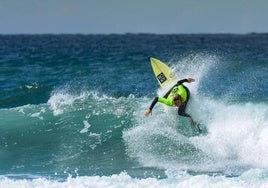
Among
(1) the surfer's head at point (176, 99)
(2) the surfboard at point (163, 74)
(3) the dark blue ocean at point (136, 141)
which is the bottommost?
(3) the dark blue ocean at point (136, 141)

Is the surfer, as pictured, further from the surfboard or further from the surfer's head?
the surfboard

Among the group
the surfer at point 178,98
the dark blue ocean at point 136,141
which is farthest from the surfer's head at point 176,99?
the dark blue ocean at point 136,141

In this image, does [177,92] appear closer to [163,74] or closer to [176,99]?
[176,99]

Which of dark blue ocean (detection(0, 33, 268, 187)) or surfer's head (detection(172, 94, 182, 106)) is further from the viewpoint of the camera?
surfer's head (detection(172, 94, 182, 106))

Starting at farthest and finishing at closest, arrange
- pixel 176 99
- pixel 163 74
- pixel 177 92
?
pixel 163 74, pixel 177 92, pixel 176 99

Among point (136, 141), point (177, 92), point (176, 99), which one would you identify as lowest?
point (136, 141)

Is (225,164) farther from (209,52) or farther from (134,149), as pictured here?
(209,52)

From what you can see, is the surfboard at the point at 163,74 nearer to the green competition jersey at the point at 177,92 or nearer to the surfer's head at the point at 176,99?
the green competition jersey at the point at 177,92

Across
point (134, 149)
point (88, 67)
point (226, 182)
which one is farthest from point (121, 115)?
point (88, 67)

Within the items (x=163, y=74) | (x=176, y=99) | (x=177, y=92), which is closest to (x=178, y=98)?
(x=176, y=99)

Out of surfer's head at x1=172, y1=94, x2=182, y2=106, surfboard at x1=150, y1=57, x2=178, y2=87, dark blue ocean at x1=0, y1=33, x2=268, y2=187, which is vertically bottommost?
dark blue ocean at x1=0, y1=33, x2=268, y2=187

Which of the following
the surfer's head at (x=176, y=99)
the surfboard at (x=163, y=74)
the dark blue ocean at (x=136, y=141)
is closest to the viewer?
the dark blue ocean at (x=136, y=141)

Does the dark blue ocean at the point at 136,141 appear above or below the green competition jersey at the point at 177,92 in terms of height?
below

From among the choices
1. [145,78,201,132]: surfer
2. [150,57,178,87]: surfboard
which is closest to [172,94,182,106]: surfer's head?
[145,78,201,132]: surfer
